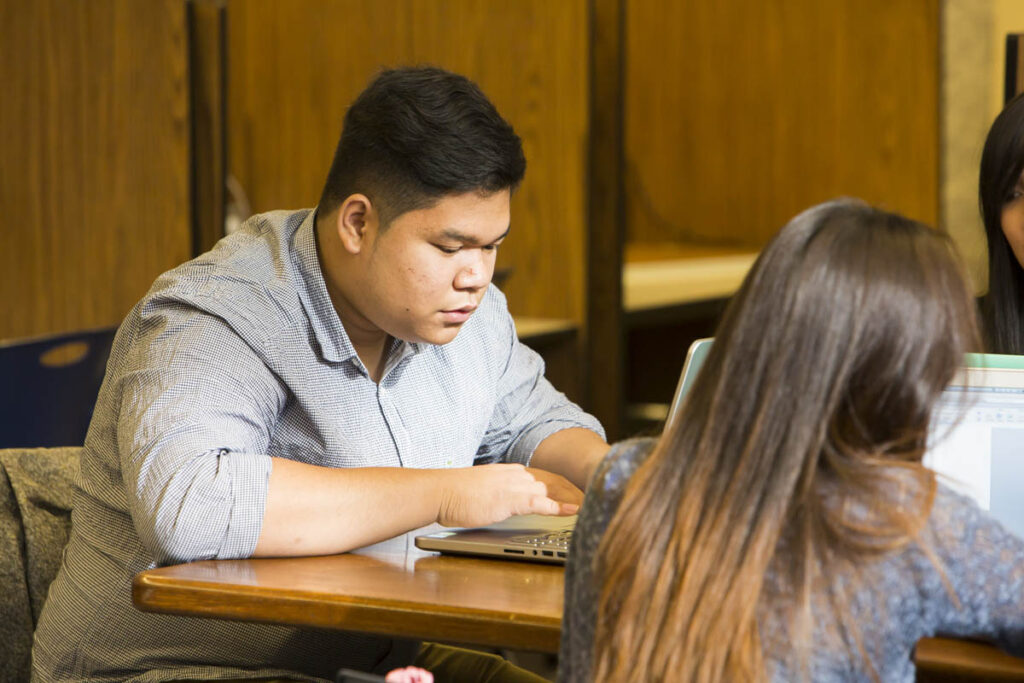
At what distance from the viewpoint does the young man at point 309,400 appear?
1306mm

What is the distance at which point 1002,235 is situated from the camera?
183cm

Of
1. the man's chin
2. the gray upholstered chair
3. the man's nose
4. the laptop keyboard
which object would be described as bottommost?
the gray upholstered chair

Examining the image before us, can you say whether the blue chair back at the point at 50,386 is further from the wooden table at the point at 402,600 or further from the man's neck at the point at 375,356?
the wooden table at the point at 402,600

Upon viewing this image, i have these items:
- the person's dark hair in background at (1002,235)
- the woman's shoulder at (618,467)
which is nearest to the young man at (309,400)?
the woman's shoulder at (618,467)

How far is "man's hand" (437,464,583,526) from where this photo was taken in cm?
136

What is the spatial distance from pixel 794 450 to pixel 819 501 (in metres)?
0.04

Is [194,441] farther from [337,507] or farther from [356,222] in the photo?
[356,222]

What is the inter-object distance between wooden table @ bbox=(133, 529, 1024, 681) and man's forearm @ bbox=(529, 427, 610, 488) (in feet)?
1.15

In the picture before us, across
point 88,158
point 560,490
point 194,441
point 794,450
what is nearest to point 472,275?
point 560,490

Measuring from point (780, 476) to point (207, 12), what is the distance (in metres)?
2.41

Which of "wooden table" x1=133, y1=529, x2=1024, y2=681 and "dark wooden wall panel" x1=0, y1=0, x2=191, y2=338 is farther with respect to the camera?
"dark wooden wall panel" x1=0, y1=0, x2=191, y2=338

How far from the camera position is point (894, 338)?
2.92ft

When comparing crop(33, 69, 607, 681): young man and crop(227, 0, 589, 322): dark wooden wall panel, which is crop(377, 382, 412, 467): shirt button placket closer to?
crop(33, 69, 607, 681): young man

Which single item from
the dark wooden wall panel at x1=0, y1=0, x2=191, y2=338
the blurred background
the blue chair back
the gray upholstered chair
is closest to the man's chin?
the gray upholstered chair
